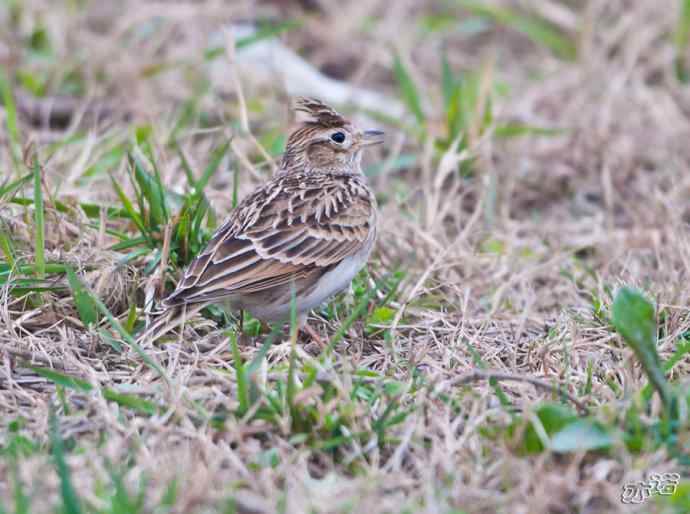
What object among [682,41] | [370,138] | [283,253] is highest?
[682,41]

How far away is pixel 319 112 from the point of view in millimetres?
5871

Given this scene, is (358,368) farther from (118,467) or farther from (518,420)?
(118,467)

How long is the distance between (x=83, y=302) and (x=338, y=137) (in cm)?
178

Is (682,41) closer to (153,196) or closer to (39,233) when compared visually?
(153,196)

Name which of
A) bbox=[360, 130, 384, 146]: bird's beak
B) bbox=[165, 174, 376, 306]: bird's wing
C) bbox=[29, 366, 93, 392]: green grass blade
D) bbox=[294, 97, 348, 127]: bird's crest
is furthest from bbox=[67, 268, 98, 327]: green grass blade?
bbox=[360, 130, 384, 146]: bird's beak

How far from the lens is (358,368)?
4723 mm

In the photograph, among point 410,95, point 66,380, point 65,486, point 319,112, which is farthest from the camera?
point 410,95

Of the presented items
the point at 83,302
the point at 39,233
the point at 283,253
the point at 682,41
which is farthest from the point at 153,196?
the point at 682,41

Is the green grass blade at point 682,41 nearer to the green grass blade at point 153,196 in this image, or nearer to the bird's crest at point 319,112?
the bird's crest at point 319,112

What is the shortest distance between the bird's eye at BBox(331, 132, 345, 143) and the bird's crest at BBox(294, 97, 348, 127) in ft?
0.17

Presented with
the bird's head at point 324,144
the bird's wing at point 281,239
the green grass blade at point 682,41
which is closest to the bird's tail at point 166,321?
the bird's wing at point 281,239

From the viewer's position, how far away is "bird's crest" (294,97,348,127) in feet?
19.2

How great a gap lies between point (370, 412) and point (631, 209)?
12.0ft

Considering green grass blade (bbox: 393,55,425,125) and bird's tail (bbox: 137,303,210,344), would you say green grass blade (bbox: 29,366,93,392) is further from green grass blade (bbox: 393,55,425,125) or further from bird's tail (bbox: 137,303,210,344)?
green grass blade (bbox: 393,55,425,125)
